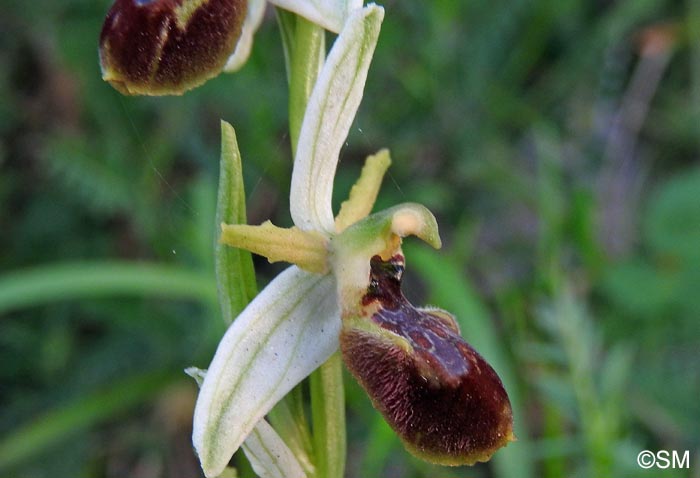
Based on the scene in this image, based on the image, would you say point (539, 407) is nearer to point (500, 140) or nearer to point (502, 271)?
point (502, 271)

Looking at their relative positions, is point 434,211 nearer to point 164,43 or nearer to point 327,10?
point 327,10

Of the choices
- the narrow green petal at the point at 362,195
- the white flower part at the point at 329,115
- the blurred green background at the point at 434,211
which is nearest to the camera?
the white flower part at the point at 329,115

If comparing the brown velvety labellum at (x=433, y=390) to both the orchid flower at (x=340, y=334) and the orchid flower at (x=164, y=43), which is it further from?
the orchid flower at (x=164, y=43)

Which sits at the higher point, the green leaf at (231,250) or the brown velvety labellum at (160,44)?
the brown velvety labellum at (160,44)

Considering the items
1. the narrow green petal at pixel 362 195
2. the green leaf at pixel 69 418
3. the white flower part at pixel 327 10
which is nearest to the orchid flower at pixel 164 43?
the white flower part at pixel 327 10

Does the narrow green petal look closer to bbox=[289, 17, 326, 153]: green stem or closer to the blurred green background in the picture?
bbox=[289, 17, 326, 153]: green stem

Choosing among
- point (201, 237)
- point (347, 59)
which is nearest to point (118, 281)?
point (201, 237)

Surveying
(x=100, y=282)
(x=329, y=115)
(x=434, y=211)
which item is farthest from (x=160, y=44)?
(x=434, y=211)

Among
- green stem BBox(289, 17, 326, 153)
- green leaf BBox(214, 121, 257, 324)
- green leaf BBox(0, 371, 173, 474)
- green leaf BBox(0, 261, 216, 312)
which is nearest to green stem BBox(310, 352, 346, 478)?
green leaf BBox(214, 121, 257, 324)
